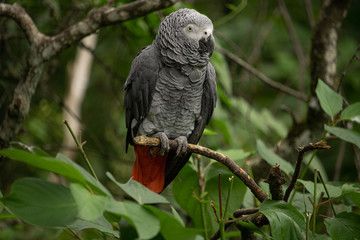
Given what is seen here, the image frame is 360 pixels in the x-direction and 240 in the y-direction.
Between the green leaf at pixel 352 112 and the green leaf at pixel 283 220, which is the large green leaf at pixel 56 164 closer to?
the green leaf at pixel 283 220

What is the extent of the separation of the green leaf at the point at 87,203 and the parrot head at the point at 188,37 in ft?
2.58

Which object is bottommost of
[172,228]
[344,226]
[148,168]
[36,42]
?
[148,168]

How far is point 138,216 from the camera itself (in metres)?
0.58

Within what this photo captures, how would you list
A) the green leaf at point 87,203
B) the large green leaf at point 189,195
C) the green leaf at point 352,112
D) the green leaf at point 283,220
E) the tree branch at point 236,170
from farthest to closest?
the large green leaf at point 189,195, the green leaf at point 352,112, the tree branch at point 236,170, the green leaf at point 283,220, the green leaf at point 87,203

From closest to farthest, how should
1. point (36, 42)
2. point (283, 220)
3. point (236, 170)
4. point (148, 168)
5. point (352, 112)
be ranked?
1. point (283, 220)
2. point (236, 170)
3. point (352, 112)
4. point (36, 42)
5. point (148, 168)

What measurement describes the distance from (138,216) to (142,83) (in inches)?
31.7

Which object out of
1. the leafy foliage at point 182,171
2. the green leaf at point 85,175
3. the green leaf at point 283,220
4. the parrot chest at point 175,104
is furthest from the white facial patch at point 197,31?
the green leaf at point 85,175

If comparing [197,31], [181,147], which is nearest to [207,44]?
[197,31]

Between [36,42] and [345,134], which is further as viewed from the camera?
[36,42]

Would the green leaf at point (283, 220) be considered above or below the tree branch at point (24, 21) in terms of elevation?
below

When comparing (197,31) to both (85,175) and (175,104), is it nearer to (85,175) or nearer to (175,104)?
(175,104)

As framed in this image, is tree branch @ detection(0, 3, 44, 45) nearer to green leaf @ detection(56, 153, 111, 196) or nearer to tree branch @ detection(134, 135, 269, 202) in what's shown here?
tree branch @ detection(134, 135, 269, 202)

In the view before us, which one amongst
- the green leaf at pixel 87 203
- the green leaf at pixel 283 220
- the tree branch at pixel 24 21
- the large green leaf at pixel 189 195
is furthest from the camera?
the tree branch at pixel 24 21

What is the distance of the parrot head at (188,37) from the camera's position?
1258 millimetres
